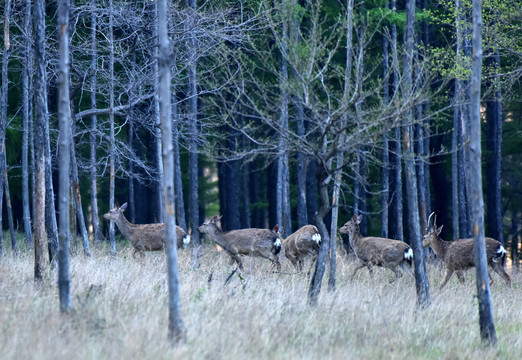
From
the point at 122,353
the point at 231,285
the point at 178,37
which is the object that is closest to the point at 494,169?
the point at 178,37

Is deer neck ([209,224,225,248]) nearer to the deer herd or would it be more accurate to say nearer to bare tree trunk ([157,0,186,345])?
the deer herd

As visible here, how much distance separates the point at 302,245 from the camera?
17172 millimetres

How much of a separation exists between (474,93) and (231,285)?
5110 millimetres

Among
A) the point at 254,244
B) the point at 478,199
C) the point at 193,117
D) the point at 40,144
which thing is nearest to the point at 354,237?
the point at 254,244

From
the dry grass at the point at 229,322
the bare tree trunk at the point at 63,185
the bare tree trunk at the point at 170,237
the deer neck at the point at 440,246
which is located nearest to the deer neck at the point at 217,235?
the dry grass at the point at 229,322

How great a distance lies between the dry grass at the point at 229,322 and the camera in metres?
8.09

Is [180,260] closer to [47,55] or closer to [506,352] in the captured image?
[47,55]

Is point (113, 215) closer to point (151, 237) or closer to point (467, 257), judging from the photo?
point (151, 237)

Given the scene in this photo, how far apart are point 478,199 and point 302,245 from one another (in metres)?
7.76

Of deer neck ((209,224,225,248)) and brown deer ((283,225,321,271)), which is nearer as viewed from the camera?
brown deer ((283,225,321,271))

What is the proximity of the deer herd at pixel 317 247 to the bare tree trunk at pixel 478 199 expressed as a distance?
5933mm

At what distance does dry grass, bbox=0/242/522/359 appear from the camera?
809cm

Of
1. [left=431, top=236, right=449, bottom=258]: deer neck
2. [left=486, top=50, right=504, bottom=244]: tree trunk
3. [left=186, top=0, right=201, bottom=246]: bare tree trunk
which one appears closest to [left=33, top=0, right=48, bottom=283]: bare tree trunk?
[left=186, top=0, right=201, bottom=246]: bare tree trunk

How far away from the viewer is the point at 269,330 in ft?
30.5
